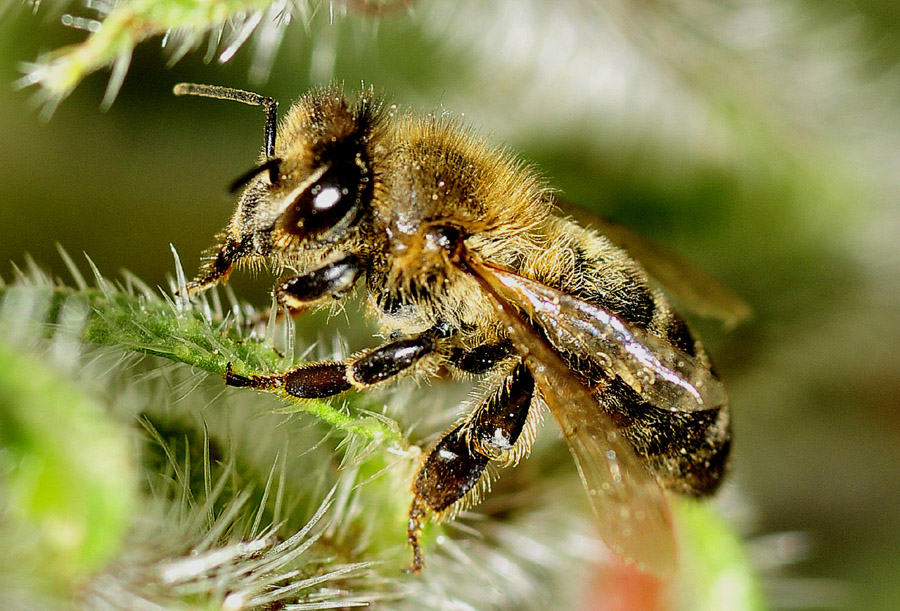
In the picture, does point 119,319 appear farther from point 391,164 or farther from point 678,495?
point 678,495

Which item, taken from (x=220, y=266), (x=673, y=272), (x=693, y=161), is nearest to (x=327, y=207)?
(x=220, y=266)

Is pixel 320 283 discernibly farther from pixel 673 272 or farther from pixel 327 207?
pixel 673 272

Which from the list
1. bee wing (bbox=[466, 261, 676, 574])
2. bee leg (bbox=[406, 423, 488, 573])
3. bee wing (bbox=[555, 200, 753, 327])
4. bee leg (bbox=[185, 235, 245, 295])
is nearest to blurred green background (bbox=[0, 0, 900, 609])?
bee wing (bbox=[555, 200, 753, 327])

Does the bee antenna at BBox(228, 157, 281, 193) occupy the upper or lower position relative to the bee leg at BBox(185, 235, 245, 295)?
upper

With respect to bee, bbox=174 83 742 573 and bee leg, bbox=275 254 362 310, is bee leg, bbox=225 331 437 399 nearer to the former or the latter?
bee, bbox=174 83 742 573

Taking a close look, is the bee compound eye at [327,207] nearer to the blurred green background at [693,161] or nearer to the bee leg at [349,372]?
the bee leg at [349,372]

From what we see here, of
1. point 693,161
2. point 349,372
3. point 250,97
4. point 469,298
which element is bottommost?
point 349,372
